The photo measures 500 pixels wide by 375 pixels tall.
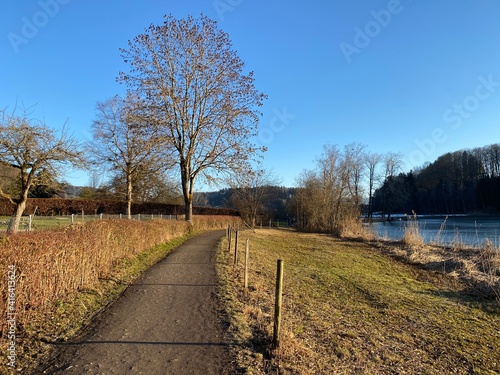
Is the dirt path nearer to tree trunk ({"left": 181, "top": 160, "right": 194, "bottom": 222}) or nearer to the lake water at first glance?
the lake water

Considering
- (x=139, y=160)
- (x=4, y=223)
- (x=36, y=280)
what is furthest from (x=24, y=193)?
(x=139, y=160)

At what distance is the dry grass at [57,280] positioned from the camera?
4277 mm

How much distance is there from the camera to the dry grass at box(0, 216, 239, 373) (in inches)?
168

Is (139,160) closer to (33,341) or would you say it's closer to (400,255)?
(400,255)

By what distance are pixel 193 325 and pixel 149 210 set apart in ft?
132

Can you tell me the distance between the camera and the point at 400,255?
1720 centimetres

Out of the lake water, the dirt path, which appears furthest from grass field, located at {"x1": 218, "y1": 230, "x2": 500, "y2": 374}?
the lake water

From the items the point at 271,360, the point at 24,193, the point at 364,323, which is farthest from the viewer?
the point at 24,193

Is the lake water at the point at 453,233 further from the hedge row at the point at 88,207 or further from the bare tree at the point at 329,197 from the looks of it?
the hedge row at the point at 88,207

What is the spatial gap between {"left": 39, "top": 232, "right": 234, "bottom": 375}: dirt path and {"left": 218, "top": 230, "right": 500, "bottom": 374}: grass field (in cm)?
37

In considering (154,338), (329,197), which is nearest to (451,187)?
(329,197)

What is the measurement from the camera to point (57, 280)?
18.1 feet

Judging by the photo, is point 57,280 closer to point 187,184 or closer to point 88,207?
point 187,184

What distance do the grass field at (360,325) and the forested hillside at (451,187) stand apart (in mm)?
59045
